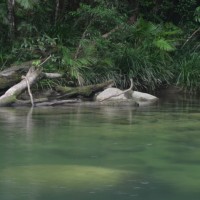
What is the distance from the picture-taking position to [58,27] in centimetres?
1571

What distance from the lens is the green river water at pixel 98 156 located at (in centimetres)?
483

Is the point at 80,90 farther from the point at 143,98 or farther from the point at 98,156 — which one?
the point at 98,156

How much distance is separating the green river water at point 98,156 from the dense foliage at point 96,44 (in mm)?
4279

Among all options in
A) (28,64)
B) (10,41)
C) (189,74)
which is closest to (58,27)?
(10,41)

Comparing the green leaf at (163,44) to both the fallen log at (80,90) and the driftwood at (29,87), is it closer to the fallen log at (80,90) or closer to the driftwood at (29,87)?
the driftwood at (29,87)

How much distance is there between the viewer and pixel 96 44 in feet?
48.6

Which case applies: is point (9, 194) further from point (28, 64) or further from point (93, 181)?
point (28, 64)

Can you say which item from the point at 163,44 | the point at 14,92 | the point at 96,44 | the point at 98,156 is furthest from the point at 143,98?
the point at 98,156

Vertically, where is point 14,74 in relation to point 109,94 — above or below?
above

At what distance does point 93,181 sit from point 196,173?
42.7 inches

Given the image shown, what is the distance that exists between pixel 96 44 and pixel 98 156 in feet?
29.0

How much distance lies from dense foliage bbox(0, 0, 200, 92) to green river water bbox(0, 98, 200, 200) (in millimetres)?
4279

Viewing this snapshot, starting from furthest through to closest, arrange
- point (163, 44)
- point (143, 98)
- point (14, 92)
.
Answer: point (163, 44), point (143, 98), point (14, 92)

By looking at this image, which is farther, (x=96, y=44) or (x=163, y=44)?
(x=163, y=44)
